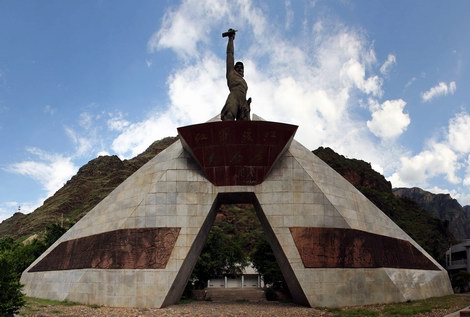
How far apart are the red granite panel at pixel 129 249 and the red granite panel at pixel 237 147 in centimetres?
403

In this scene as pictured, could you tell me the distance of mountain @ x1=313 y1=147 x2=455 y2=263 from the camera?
70.1 m

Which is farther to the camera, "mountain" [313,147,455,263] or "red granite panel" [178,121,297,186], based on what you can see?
"mountain" [313,147,455,263]

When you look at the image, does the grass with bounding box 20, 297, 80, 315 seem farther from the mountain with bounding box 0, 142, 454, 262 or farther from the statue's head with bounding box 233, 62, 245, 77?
the mountain with bounding box 0, 142, 454, 262

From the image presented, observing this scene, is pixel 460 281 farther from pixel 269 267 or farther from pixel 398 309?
pixel 398 309

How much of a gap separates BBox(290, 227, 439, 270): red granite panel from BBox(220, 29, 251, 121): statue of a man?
7.35 m

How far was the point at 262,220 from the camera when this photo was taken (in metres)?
23.7

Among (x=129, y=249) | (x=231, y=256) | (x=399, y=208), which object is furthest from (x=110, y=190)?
(x=129, y=249)

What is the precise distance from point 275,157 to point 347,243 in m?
5.77

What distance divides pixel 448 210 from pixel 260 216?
153226 mm

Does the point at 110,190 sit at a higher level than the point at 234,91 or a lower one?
higher

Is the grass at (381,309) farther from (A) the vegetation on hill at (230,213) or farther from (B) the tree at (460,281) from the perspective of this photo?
(A) the vegetation on hill at (230,213)

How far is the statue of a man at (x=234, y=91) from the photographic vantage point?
24625 millimetres

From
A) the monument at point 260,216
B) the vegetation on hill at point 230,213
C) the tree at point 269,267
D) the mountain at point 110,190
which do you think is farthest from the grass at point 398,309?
the mountain at point 110,190

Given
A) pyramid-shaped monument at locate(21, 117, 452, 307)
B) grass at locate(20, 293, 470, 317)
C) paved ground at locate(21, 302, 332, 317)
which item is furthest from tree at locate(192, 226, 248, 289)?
grass at locate(20, 293, 470, 317)
